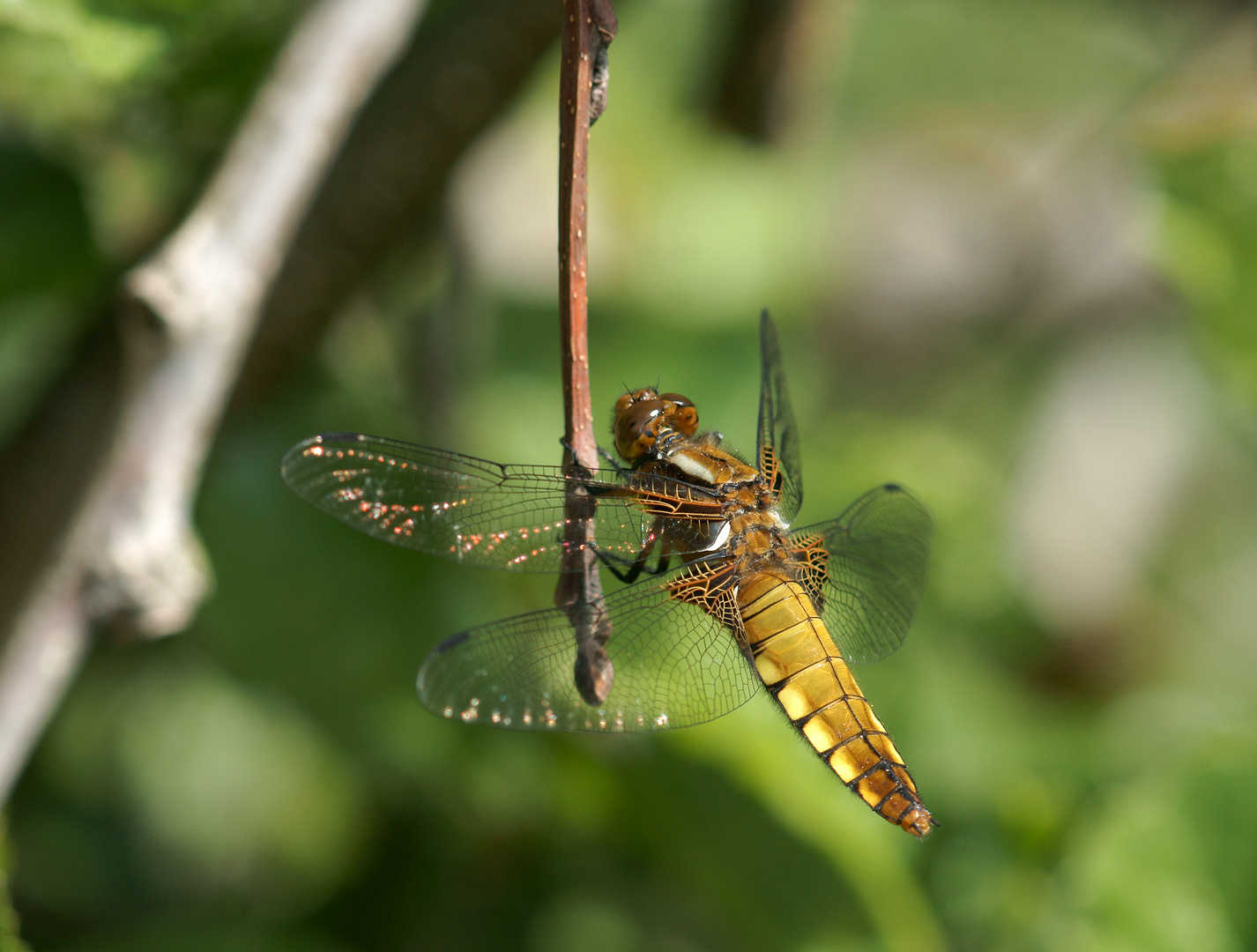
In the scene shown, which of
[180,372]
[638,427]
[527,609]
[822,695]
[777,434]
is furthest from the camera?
[527,609]

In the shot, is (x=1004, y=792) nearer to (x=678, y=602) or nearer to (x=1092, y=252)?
(x=678, y=602)

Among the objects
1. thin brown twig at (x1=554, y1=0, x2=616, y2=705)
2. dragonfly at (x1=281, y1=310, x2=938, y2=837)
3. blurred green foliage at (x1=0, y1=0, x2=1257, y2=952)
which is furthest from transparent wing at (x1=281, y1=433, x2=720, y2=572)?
blurred green foliage at (x1=0, y1=0, x2=1257, y2=952)

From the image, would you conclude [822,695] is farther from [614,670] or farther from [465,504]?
[465,504]

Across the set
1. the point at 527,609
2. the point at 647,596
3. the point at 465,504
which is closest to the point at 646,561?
the point at 647,596

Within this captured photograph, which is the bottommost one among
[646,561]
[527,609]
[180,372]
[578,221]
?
[527,609]

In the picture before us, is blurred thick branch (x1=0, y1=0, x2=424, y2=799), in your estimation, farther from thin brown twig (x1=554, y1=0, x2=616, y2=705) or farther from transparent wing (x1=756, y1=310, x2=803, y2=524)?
transparent wing (x1=756, y1=310, x2=803, y2=524)

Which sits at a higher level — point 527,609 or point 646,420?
point 646,420

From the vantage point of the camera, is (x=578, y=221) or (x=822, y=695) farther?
(x=822, y=695)
